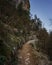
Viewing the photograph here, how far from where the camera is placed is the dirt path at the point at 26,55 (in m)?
11.7

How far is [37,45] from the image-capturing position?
15461 mm

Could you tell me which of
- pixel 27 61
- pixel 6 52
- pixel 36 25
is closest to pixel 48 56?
pixel 27 61

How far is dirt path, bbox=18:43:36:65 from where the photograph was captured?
11738 mm

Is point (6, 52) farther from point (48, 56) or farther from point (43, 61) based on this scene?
point (48, 56)

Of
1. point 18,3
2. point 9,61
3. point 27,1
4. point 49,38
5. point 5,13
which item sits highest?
point 27,1

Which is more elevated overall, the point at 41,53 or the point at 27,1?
the point at 27,1

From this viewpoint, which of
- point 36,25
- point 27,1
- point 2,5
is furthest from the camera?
point 27,1

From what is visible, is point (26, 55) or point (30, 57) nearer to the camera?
point (30, 57)

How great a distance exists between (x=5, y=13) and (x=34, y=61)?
7085 millimetres

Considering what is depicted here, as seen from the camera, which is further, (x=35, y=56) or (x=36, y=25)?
(x=36, y=25)

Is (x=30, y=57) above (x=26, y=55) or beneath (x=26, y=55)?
beneath

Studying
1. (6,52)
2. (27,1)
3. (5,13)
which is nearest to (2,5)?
(5,13)

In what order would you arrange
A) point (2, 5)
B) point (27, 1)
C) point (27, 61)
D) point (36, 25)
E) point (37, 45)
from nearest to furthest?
1. point (27, 61)
2. point (37, 45)
3. point (2, 5)
4. point (36, 25)
5. point (27, 1)

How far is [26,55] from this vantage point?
42.9 feet
